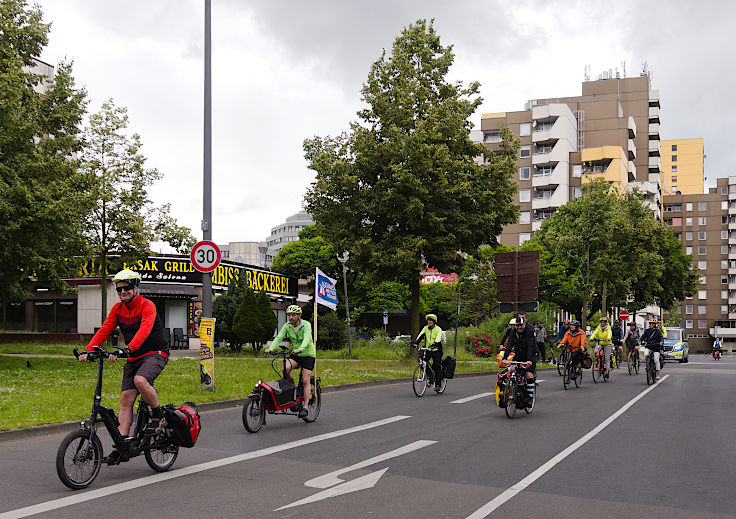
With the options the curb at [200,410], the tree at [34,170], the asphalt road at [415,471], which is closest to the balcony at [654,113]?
the tree at [34,170]

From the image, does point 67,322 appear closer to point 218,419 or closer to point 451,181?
point 451,181

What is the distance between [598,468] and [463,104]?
21.5 m

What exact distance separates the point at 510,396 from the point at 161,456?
6.75 meters

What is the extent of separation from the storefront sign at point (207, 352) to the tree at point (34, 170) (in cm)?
794

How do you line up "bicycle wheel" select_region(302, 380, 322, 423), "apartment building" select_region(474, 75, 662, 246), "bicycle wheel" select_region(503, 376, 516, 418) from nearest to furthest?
"bicycle wheel" select_region(302, 380, 322, 423)
"bicycle wheel" select_region(503, 376, 516, 418)
"apartment building" select_region(474, 75, 662, 246)

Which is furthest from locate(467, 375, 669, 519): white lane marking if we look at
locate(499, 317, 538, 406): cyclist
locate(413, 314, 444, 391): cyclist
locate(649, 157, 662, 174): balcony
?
locate(649, 157, 662, 174): balcony

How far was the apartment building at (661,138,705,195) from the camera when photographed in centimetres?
17050

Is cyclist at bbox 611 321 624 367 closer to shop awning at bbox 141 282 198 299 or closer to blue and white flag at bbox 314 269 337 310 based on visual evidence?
blue and white flag at bbox 314 269 337 310

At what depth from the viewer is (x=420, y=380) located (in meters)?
16.7

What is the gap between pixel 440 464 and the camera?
27.3ft

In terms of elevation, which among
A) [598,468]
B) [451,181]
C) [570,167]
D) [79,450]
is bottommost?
[598,468]

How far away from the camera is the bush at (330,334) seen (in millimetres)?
35719

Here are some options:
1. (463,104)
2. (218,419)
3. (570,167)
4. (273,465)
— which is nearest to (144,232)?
(463,104)

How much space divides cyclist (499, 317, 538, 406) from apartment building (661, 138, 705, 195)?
169m
